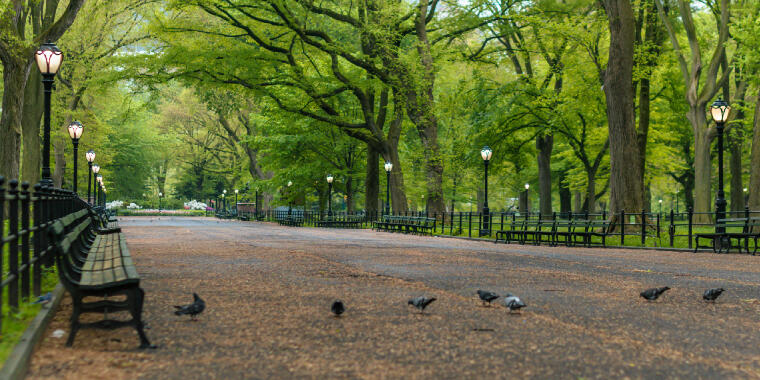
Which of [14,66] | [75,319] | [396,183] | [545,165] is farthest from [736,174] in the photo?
[75,319]

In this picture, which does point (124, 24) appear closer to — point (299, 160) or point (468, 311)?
point (299, 160)

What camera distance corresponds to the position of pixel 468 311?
687cm

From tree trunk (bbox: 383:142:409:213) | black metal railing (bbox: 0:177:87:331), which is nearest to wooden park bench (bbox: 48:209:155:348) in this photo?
black metal railing (bbox: 0:177:87:331)

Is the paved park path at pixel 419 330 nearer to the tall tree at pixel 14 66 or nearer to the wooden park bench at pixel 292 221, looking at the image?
the tall tree at pixel 14 66

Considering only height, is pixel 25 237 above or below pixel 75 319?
above

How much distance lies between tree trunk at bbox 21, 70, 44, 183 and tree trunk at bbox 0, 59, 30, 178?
4.12 meters

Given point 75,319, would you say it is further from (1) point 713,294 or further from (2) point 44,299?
(1) point 713,294

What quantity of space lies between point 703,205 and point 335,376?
27.3 metres

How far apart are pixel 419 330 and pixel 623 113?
17.7 m

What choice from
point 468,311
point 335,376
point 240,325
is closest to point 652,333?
point 468,311

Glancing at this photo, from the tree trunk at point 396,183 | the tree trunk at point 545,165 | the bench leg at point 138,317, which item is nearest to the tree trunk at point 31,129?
the tree trunk at point 396,183

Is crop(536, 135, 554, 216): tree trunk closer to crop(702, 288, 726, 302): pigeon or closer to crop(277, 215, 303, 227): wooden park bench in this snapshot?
crop(277, 215, 303, 227): wooden park bench

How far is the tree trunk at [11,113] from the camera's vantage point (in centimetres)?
2072

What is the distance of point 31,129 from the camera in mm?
26391
